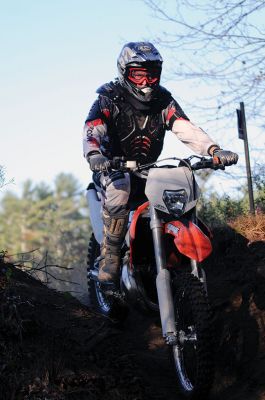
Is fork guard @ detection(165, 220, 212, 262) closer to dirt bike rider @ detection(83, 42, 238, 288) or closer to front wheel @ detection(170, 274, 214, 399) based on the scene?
front wheel @ detection(170, 274, 214, 399)

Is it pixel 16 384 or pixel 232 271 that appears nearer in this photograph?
pixel 16 384

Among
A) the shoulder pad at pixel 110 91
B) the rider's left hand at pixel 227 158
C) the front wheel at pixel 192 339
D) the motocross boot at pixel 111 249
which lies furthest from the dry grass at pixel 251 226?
the front wheel at pixel 192 339

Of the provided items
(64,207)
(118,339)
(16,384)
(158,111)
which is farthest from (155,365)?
(64,207)

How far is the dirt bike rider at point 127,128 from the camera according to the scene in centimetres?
613

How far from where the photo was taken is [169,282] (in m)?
5.21

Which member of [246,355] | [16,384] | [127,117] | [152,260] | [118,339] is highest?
[127,117]

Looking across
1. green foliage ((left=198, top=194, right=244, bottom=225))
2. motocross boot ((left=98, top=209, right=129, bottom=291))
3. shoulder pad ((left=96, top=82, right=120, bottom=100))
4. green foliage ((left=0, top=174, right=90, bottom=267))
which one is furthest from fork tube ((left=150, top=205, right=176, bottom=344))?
green foliage ((left=0, top=174, right=90, bottom=267))

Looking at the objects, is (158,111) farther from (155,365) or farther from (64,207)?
(64,207)

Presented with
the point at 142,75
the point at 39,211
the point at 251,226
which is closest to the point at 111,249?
the point at 142,75

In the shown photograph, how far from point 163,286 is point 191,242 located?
1.24 feet

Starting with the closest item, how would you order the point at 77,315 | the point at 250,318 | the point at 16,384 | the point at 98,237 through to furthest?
the point at 16,384
the point at 250,318
the point at 77,315
the point at 98,237

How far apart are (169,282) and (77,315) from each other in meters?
1.47

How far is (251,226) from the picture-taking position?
8031 millimetres

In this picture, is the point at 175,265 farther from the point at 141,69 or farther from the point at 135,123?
the point at 141,69
